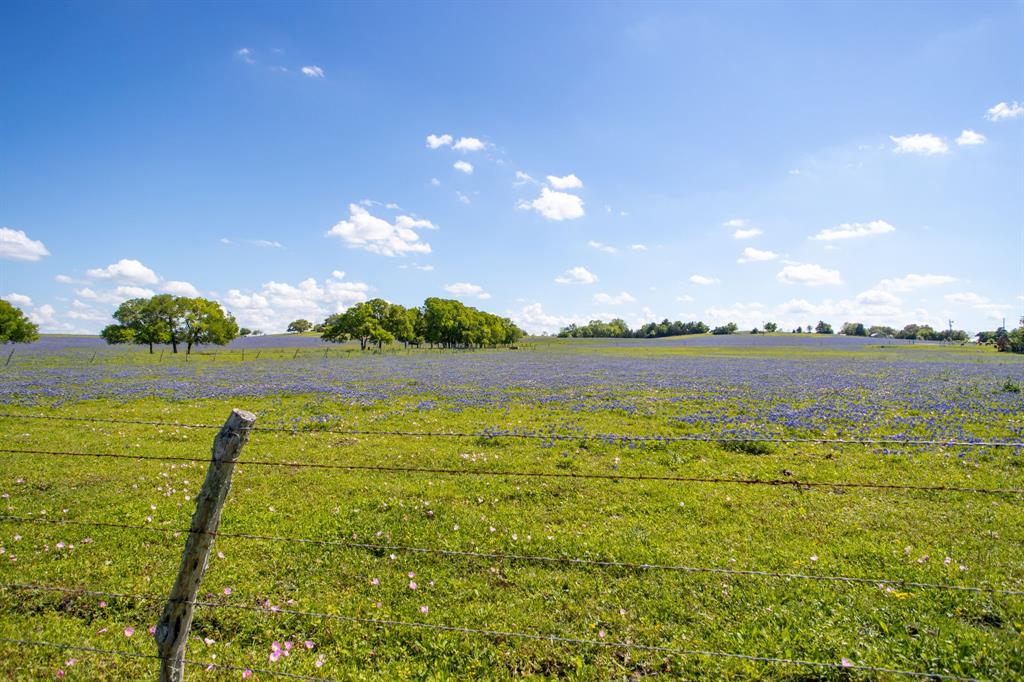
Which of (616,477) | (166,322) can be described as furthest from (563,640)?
(166,322)

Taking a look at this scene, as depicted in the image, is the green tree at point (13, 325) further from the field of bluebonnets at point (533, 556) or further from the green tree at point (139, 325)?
the field of bluebonnets at point (533, 556)

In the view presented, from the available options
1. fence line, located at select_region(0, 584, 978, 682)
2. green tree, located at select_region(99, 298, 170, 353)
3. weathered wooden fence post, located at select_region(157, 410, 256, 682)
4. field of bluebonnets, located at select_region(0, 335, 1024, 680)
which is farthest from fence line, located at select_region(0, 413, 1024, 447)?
green tree, located at select_region(99, 298, 170, 353)

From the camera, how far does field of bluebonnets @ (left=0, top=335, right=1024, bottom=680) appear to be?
4797 millimetres

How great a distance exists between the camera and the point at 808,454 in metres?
11.8

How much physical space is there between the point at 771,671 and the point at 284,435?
13.3 metres

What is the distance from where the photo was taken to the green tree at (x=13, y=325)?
2296 inches

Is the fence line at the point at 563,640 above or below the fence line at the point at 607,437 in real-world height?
below

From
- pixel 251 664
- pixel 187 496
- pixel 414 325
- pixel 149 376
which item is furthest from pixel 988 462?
pixel 414 325

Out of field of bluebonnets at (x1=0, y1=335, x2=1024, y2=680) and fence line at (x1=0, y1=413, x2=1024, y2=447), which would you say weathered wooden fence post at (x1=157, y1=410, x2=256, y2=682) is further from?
fence line at (x1=0, y1=413, x2=1024, y2=447)

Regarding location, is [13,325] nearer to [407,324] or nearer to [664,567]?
[407,324]

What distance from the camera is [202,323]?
72.8 metres

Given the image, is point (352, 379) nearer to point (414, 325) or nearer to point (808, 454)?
point (808, 454)

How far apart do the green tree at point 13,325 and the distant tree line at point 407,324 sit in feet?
141

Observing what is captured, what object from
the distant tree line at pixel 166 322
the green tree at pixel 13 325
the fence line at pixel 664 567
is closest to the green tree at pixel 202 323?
the distant tree line at pixel 166 322
